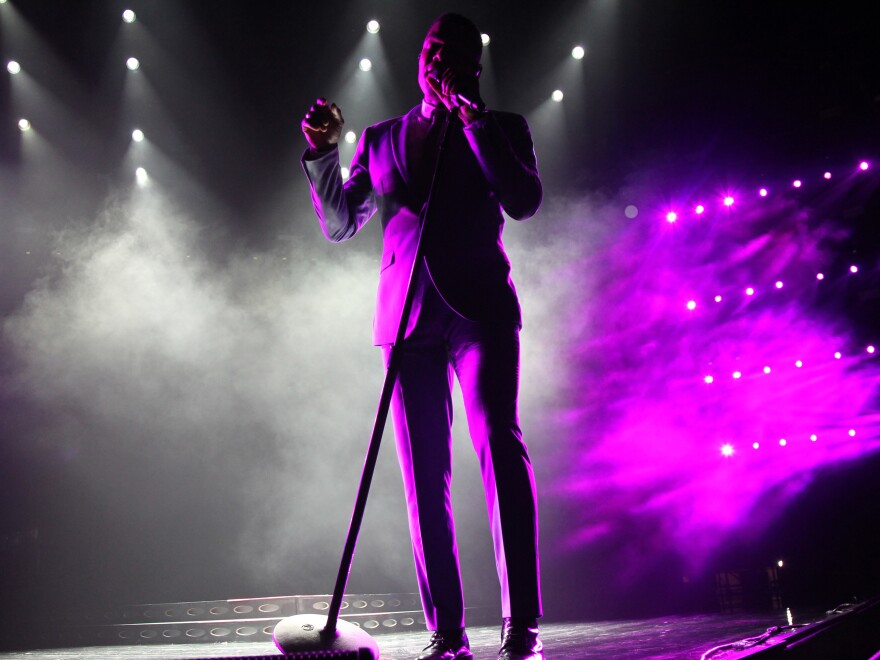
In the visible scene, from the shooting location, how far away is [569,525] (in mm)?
4777

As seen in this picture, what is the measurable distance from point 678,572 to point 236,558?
335 cm

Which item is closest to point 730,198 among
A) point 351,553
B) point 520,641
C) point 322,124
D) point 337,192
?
point 337,192

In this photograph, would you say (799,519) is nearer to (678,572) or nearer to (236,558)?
(678,572)

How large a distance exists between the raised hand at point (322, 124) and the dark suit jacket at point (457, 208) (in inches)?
1.4

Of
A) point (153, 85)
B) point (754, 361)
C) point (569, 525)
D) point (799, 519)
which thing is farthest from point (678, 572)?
point (153, 85)

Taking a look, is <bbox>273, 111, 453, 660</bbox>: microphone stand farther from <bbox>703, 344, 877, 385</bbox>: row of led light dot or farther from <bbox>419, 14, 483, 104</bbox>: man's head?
<bbox>703, 344, 877, 385</bbox>: row of led light dot

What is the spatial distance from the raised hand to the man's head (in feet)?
0.70

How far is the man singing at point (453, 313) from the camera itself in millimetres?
1209

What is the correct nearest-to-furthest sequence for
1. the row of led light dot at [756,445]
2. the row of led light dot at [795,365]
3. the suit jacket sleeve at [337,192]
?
the suit jacket sleeve at [337,192]
the row of led light dot at [756,445]
the row of led light dot at [795,365]

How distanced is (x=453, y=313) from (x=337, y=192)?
384 mm

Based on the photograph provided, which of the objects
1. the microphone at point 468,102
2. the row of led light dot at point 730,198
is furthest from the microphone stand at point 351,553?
the row of led light dot at point 730,198

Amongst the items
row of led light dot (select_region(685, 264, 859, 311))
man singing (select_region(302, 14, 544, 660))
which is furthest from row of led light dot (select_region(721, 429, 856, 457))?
man singing (select_region(302, 14, 544, 660))

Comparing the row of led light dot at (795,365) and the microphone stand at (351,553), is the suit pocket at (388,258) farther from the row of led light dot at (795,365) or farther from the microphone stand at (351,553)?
the row of led light dot at (795,365)

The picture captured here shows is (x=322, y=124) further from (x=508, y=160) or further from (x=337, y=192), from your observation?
(x=508, y=160)
